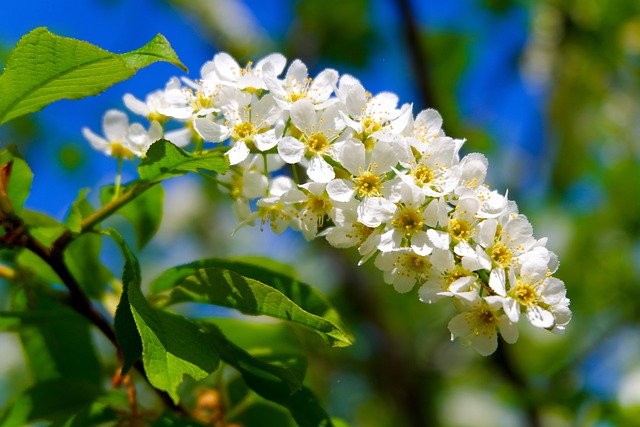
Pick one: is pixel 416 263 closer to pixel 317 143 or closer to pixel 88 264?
pixel 317 143

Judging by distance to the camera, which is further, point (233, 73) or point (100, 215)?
point (233, 73)

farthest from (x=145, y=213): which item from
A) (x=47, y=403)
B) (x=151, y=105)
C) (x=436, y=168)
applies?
(x=436, y=168)

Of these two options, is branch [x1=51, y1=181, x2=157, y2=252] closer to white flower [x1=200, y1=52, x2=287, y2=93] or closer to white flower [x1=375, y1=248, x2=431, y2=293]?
white flower [x1=200, y1=52, x2=287, y2=93]

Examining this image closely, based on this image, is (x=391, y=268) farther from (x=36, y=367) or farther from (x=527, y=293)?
(x=36, y=367)

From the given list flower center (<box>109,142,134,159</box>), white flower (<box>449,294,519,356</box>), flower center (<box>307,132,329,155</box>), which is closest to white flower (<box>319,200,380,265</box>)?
flower center (<box>307,132,329,155</box>)

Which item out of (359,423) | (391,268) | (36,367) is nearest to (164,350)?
(391,268)
